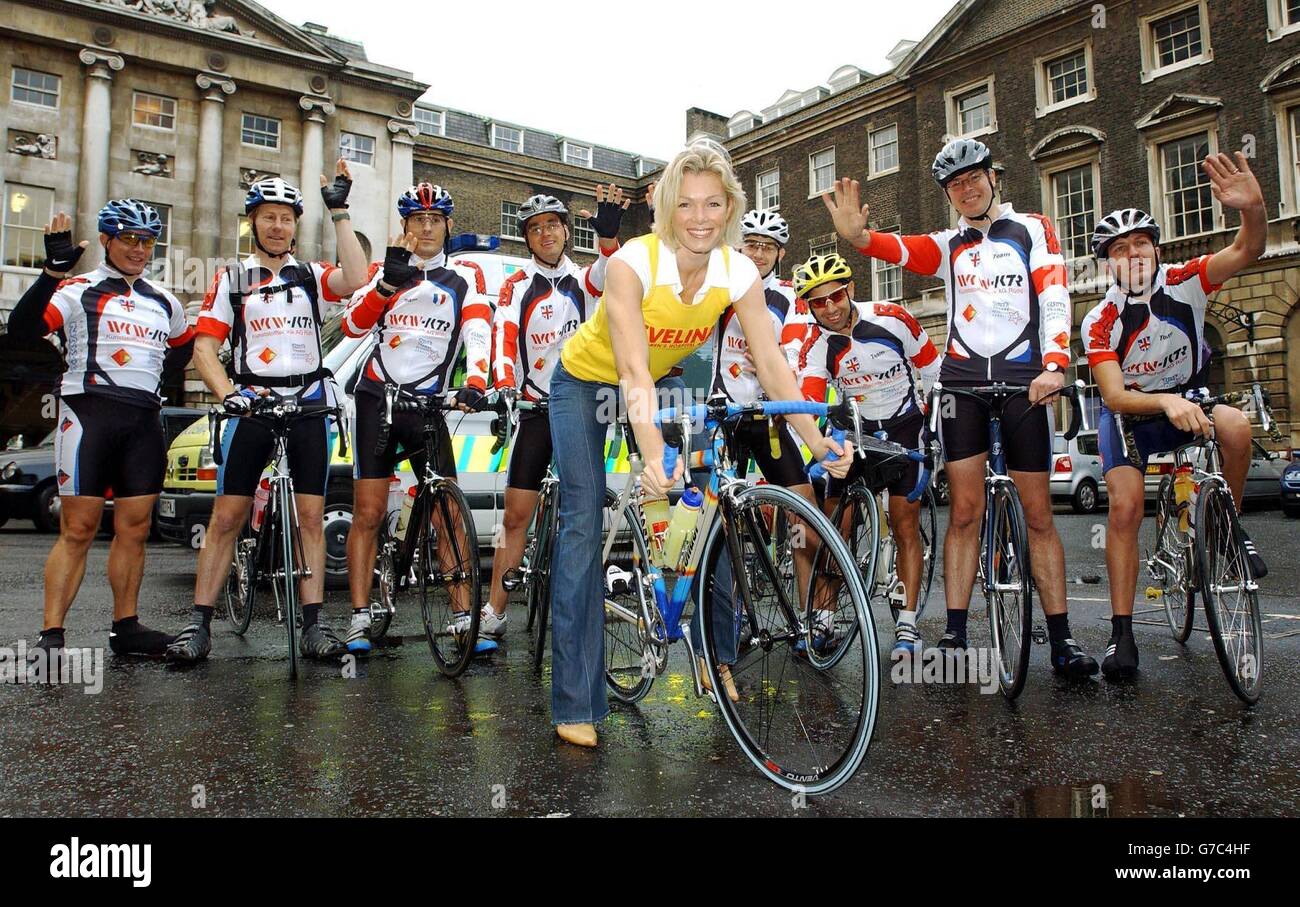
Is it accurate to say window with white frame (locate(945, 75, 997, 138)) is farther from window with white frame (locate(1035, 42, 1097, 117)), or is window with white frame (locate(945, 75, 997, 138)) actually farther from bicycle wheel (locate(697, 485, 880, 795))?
bicycle wheel (locate(697, 485, 880, 795))

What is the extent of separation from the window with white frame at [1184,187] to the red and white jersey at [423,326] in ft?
85.6

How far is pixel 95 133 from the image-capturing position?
104ft

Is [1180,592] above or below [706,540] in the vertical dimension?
below

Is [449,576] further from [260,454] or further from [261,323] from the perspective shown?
[261,323]

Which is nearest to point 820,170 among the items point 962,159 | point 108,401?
point 962,159

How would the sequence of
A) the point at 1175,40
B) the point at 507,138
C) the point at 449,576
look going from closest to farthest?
1. the point at 449,576
2. the point at 1175,40
3. the point at 507,138

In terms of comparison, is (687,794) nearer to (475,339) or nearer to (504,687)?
(504,687)

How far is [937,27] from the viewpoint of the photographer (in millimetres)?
31891

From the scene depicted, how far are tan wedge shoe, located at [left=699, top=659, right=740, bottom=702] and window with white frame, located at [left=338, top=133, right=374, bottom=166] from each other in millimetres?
38019

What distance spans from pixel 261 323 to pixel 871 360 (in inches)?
137

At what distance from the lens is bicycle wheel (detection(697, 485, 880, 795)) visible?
8.45ft

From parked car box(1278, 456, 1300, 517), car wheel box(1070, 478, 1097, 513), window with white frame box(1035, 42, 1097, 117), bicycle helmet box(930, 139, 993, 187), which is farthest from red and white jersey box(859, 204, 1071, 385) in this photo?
window with white frame box(1035, 42, 1097, 117)
